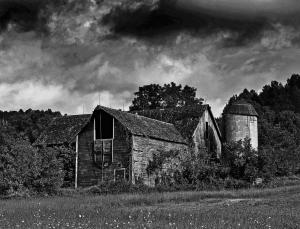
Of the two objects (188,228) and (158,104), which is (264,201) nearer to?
(188,228)

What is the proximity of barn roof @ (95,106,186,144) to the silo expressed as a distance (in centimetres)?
475

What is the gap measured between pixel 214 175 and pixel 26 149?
14.4 m

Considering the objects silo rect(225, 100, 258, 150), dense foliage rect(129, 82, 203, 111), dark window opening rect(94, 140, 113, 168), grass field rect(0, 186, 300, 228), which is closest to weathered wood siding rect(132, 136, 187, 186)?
dark window opening rect(94, 140, 113, 168)

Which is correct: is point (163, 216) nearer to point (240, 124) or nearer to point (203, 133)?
point (240, 124)

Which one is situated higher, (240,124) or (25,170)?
(240,124)

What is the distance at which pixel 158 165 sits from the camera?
44.2 metres

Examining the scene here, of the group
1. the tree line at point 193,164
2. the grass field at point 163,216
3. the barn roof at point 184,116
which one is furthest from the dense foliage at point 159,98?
the grass field at point 163,216

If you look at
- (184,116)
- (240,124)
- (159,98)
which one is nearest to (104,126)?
(184,116)

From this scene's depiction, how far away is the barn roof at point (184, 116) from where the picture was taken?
50094mm

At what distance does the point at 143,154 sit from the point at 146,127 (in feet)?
9.01

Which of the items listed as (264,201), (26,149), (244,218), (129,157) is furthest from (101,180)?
(244,218)

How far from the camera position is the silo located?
165 ft

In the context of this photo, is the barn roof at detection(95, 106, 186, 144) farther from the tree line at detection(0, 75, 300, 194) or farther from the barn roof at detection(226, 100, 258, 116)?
the barn roof at detection(226, 100, 258, 116)

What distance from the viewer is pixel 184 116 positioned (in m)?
52.1
